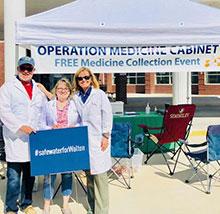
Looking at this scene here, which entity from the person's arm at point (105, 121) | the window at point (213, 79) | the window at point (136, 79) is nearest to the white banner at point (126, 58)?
the person's arm at point (105, 121)

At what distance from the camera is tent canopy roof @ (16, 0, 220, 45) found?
5387 mm

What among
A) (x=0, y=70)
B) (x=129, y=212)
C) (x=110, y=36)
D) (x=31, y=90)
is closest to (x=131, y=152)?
(x=129, y=212)

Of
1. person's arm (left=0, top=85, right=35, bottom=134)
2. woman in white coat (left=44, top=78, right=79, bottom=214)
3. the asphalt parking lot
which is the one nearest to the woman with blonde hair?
woman in white coat (left=44, top=78, right=79, bottom=214)

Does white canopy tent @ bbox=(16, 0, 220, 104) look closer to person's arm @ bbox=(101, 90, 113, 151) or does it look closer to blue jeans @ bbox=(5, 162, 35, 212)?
person's arm @ bbox=(101, 90, 113, 151)

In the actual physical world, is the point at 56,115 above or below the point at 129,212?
above

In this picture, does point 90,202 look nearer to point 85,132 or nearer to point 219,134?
point 85,132

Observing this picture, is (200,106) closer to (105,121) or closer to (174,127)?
(174,127)

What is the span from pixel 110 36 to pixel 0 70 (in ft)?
81.6

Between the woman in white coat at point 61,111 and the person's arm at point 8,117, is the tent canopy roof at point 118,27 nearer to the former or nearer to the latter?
the woman in white coat at point 61,111

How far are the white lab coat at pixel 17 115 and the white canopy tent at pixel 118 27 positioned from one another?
110 centimetres

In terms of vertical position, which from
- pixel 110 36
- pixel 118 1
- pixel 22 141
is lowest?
pixel 22 141

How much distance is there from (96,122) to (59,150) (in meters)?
0.49

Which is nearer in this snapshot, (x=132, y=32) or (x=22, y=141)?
(x=22, y=141)

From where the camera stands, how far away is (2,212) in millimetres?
5062
